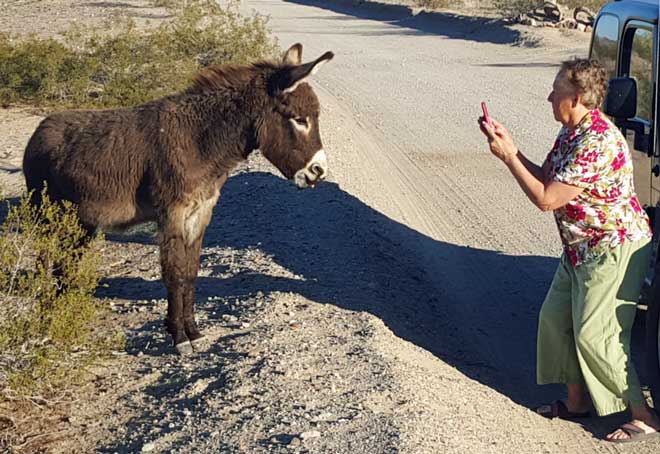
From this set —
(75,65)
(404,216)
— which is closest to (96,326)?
(404,216)

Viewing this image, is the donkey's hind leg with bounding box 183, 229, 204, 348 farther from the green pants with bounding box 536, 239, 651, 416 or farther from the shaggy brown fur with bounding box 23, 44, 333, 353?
the green pants with bounding box 536, 239, 651, 416

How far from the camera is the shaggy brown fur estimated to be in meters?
6.64

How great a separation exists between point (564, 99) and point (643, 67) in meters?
2.06

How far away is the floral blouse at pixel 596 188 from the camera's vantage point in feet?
17.8

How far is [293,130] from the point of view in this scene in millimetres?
6617

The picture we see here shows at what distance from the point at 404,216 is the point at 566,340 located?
4.90m

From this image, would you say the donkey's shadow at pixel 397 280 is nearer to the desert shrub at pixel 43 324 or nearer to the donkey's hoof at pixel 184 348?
the donkey's hoof at pixel 184 348

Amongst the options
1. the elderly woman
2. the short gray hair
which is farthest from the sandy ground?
the short gray hair

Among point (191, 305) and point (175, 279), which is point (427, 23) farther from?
point (175, 279)

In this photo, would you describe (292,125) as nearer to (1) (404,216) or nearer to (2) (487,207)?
(1) (404,216)

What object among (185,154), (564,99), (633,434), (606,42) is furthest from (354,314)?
(606,42)

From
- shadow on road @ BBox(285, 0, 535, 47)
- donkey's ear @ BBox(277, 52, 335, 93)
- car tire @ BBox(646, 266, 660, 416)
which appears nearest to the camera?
car tire @ BBox(646, 266, 660, 416)

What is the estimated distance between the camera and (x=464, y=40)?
29.5 m

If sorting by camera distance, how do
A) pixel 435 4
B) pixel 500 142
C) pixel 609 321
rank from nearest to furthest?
pixel 500 142
pixel 609 321
pixel 435 4
